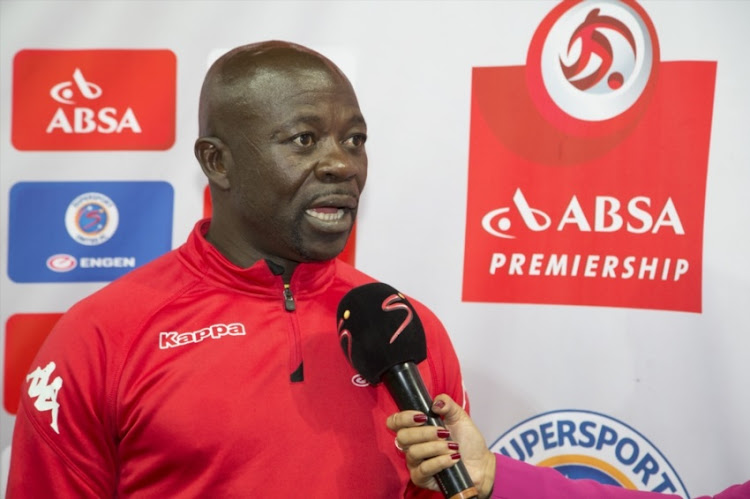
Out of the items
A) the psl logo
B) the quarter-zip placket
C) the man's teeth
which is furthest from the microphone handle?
the psl logo

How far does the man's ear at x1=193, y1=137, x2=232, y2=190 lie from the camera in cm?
146

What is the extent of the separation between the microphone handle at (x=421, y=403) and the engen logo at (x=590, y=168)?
753mm

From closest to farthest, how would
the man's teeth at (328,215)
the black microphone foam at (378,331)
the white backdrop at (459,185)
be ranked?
1. the black microphone foam at (378,331)
2. the man's teeth at (328,215)
3. the white backdrop at (459,185)

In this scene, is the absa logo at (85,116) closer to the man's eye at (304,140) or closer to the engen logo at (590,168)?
the man's eye at (304,140)

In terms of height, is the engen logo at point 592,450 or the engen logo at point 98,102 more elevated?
the engen logo at point 98,102

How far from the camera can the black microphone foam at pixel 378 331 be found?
3.82 ft

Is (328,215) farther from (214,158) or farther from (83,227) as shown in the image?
(83,227)

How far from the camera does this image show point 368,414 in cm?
139

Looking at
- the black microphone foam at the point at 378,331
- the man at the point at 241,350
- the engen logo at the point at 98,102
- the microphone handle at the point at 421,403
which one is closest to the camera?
the microphone handle at the point at 421,403

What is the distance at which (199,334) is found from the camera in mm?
1375

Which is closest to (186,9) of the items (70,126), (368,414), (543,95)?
(70,126)

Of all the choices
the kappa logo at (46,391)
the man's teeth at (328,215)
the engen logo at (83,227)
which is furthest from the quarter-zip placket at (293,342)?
the engen logo at (83,227)

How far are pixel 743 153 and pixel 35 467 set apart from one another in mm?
1474

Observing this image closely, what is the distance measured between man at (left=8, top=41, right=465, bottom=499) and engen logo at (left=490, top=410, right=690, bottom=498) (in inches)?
17.4
